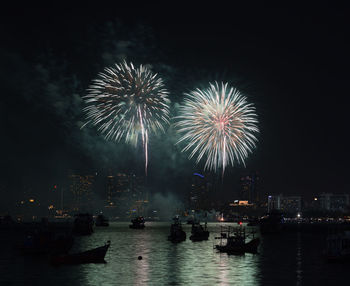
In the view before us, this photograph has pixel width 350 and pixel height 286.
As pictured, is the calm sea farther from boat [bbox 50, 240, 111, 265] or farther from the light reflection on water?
boat [bbox 50, 240, 111, 265]

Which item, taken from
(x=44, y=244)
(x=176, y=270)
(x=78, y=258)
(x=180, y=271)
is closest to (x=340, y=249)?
(x=180, y=271)

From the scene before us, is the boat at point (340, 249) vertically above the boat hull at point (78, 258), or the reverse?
the boat at point (340, 249)

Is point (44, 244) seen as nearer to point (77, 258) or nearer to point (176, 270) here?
point (77, 258)

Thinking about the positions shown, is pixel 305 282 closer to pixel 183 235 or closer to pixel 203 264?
pixel 203 264

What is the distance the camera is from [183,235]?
579 feet

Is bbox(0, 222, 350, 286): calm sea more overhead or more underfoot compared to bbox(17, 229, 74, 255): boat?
more underfoot

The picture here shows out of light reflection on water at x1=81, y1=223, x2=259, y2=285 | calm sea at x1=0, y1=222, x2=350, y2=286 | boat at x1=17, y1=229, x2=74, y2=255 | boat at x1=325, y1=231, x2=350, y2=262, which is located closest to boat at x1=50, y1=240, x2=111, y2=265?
calm sea at x1=0, y1=222, x2=350, y2=286

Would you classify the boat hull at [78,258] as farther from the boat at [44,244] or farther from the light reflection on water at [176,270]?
the boat at [44,244]

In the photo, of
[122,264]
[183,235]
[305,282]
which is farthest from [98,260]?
[183,235]

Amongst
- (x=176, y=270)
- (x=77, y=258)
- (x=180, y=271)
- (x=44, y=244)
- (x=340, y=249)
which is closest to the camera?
(x=180, y=271)

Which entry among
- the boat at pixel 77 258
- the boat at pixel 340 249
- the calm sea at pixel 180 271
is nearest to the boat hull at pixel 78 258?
the boat at pixel 77 258

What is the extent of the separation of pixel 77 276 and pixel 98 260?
17379 mm

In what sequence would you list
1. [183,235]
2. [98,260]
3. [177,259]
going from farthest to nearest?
[183,235] < [177,259] < [98,260]

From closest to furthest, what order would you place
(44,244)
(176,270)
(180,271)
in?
(180,271) < (176,270) < (44,244)
